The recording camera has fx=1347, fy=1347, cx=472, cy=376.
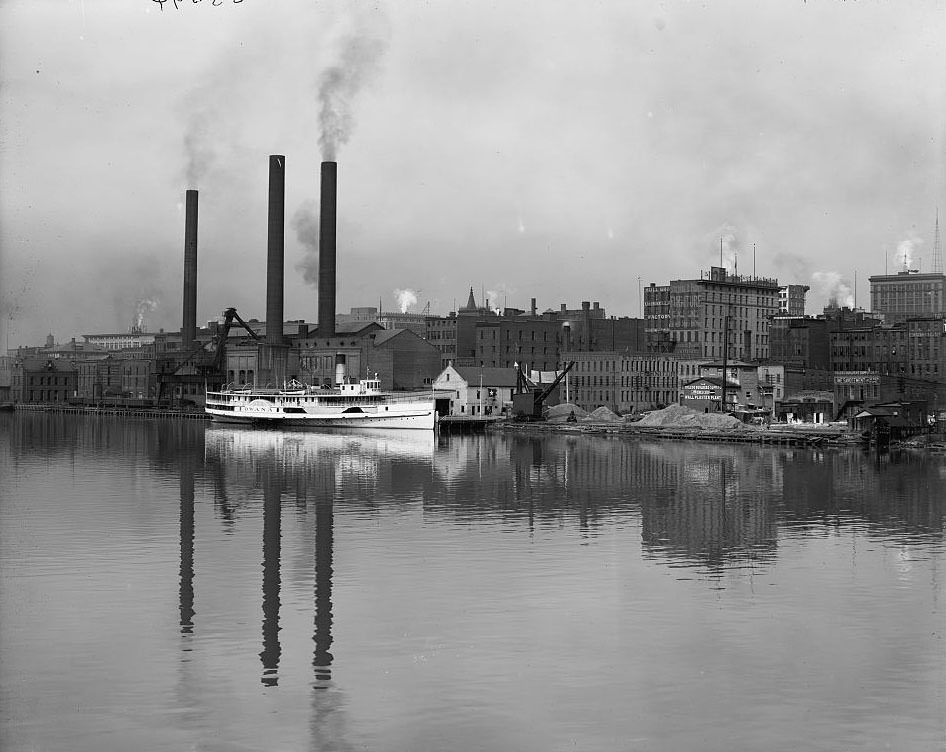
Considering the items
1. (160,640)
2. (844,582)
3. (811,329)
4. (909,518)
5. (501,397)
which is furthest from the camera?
(811,329)

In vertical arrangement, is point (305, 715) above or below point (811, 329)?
below

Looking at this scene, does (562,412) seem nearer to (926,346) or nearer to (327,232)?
(327,232)

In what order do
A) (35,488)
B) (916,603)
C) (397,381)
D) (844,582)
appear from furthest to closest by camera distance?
1. (397,381)
2. (35,488)
3. (844,582)
4. (916,603)

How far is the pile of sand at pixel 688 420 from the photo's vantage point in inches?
4302

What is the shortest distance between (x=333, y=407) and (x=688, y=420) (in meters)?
34.6

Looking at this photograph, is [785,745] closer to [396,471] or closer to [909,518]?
[909,518]

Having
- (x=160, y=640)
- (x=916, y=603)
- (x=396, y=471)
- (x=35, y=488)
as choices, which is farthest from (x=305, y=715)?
(x=396, y=471)

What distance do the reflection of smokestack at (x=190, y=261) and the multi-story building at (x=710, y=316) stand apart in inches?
2424

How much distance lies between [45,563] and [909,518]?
29869mm

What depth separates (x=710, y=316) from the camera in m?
190

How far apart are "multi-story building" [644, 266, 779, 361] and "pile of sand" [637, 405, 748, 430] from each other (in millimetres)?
65223

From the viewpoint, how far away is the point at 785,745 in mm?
21844

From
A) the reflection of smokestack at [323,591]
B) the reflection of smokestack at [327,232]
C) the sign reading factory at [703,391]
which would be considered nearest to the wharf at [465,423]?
the sign reading factory at [703,391]

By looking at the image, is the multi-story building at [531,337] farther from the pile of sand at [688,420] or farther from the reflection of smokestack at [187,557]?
the reflection of smokestack at [187,557]
